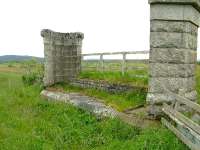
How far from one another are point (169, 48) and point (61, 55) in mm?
9243

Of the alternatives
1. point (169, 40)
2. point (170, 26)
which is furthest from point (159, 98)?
point (170, 26)

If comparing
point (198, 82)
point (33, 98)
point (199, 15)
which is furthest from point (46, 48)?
point (199, 15)

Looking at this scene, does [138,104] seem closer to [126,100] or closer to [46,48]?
[126,100]

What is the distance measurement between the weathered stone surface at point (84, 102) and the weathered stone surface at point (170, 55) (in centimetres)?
188

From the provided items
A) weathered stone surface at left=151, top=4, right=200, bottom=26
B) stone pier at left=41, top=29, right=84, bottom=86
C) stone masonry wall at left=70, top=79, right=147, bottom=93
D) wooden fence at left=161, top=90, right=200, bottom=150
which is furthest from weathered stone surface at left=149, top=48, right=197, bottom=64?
stone pier at left=41, top=29, right=84, bottom=86

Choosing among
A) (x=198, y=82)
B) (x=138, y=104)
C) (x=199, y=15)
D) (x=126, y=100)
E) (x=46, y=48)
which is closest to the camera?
(x=199, y=15)

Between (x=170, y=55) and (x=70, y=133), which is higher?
(x=170, y=55)

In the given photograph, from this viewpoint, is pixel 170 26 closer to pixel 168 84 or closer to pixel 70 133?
pixel 168 84

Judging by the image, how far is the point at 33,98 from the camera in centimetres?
1644

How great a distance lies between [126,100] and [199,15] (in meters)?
3.20

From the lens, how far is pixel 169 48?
10070 mm

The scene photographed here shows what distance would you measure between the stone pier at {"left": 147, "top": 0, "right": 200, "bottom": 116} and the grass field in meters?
1.03

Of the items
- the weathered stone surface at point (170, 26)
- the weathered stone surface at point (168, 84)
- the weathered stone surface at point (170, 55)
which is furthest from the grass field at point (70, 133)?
the weathered stone surface at point (170, 26)

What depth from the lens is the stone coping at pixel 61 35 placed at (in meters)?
18.3
